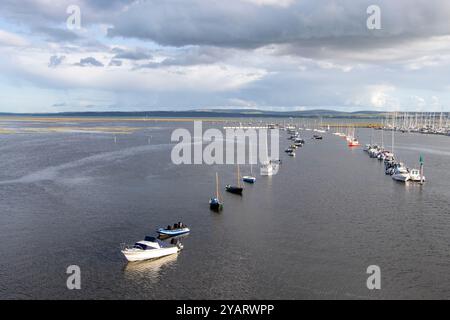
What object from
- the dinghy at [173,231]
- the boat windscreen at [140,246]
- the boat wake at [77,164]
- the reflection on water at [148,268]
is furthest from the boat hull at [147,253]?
the boat wake at [77,164]

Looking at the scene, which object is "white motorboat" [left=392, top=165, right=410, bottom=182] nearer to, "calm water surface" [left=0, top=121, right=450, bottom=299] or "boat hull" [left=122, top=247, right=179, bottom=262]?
"calm water surface" [left=0, top=121, right=450, bottom=299]

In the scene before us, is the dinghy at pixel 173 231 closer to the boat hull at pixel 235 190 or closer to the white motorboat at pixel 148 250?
the white motorboat at pixel 148 250

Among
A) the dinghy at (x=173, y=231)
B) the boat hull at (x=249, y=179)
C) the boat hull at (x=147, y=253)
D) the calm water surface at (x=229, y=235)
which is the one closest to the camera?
the calm water surface at (x=229, y=235)

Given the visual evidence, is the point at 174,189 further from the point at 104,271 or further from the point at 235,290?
the point at 235,290

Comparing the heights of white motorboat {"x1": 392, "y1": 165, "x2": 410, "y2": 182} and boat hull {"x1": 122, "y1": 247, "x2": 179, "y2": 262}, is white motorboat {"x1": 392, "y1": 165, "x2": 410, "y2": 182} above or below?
above

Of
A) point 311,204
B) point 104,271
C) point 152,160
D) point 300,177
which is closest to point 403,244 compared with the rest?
point 311,204

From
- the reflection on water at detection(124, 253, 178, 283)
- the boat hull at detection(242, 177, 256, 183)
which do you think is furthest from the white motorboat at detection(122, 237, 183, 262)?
the boat hull at detection(242, 177, 256, 183)
